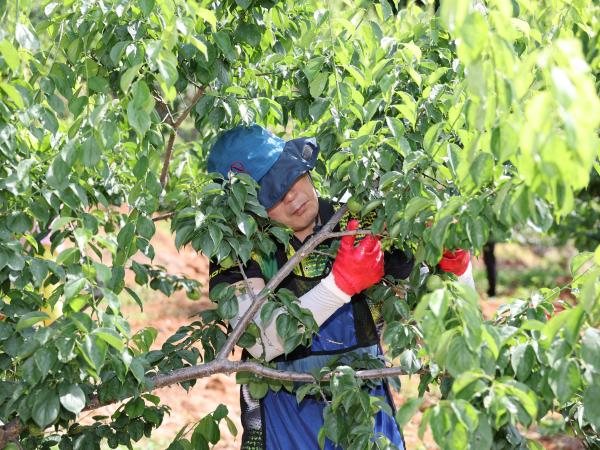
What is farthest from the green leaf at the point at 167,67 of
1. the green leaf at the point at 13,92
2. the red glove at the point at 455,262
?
the red glove at the point at 455,262

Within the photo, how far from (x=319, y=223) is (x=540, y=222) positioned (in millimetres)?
1303

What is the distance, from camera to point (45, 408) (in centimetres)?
192

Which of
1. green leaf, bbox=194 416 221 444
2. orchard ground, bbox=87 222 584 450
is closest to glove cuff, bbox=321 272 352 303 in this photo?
orchard ground, bbox=87 222 584 450

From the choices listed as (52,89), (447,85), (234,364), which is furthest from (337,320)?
(52,89)

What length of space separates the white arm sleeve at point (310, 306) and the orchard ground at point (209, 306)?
44 centimetres

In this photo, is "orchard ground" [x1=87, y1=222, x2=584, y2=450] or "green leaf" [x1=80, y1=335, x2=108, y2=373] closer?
"green leaf" [x1=80, y1=335, x2=108, y2=373]

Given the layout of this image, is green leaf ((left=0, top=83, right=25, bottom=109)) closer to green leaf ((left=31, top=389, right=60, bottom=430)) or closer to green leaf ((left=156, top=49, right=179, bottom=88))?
green leaf ((left=156, top=49, right=179, bottom=88))

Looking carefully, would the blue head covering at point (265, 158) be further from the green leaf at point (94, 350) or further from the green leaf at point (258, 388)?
the green leaf at point (94, 350)

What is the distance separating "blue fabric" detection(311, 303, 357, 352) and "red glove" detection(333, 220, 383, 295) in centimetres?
32

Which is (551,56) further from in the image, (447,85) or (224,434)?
(224,434)

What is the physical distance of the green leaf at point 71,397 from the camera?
1908mm

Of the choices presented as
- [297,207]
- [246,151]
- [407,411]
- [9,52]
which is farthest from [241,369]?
[9,52]

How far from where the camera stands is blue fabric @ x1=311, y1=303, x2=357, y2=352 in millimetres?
2666

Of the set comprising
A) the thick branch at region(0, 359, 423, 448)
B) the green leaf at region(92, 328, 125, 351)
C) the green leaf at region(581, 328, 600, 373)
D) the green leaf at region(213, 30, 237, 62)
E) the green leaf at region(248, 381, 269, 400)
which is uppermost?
the green leaf at region(213, 30, 237, 62)
